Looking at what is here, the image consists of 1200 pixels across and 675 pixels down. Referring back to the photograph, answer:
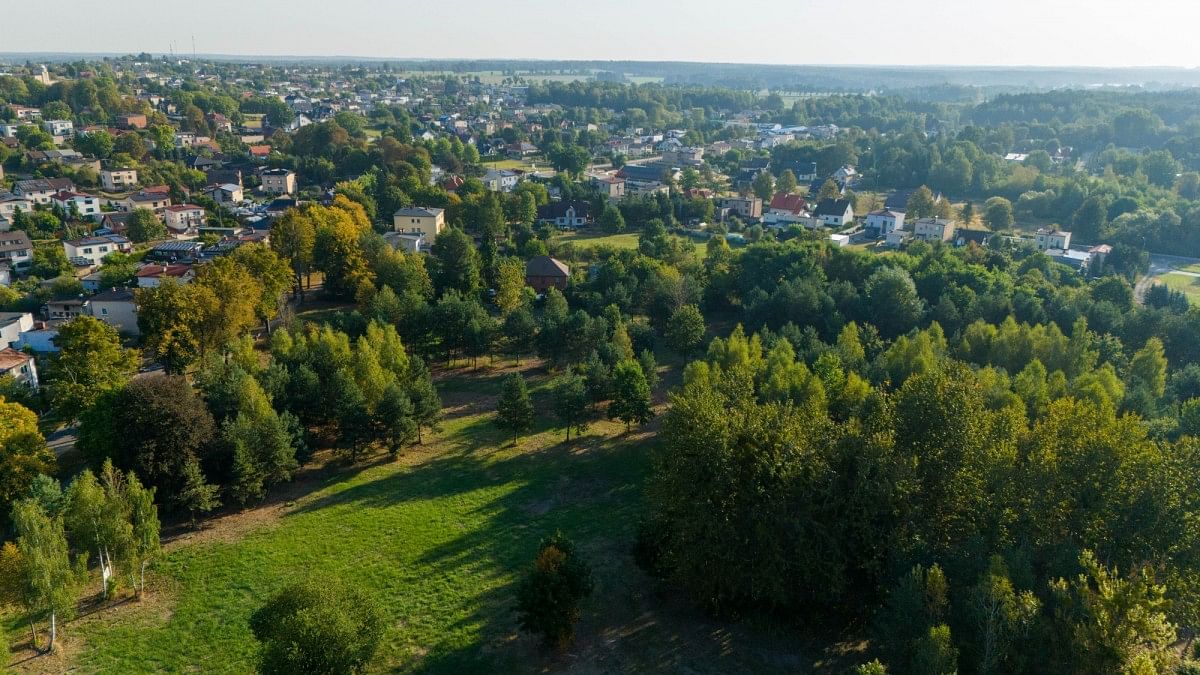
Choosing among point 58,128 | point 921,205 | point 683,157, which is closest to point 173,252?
point 58,128

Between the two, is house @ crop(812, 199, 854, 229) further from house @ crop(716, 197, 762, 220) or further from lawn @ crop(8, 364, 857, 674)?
lawn @ crop(8, 364, 857, 674)

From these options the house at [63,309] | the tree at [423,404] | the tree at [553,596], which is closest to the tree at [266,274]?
the house at [63,309]

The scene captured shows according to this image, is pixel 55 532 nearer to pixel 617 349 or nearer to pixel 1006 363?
pixel 617 349

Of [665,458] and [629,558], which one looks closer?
Answer: [665,458]

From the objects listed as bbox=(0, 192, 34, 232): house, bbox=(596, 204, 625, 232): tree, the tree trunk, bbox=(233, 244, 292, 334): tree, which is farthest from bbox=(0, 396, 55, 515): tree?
bbox=(596, 204, 625, 232): tree

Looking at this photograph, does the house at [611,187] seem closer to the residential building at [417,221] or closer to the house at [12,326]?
the residential building at [417,221]

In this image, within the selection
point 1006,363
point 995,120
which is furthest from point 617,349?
point 995,120

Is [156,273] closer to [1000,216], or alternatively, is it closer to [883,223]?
[883,223]
